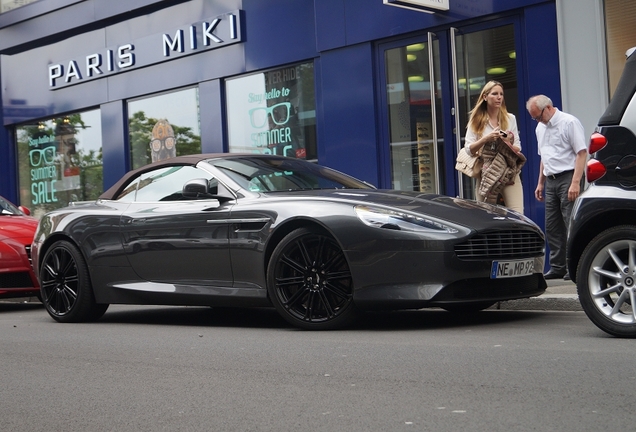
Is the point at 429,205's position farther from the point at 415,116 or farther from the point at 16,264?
the point at 415,116

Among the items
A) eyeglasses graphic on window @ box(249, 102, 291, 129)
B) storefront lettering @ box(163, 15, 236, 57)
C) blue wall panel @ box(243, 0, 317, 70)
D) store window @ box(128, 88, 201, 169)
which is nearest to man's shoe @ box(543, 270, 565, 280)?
blue wall panel @ box(243, 0, 317, 70)

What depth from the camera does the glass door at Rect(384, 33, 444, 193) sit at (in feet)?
43.5

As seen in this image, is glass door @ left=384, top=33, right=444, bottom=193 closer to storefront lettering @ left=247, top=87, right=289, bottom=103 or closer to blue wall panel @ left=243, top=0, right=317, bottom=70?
blue wall panel @ left=243, top=0, right=317, bottom=70

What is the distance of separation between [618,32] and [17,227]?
7133mm

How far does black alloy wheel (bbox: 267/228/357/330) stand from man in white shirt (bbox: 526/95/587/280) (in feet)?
10.5

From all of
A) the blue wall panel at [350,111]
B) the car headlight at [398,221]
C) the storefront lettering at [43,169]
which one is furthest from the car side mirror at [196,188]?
the storefront lettering at [43,169]

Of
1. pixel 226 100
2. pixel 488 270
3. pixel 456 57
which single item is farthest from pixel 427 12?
pixel 488 270

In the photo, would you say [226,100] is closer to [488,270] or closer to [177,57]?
[177,57]

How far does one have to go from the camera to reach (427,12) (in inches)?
513

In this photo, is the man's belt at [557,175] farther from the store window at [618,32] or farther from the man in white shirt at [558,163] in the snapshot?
the store window at [618,32]

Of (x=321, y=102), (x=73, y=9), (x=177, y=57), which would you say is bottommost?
(x=321, y=102)

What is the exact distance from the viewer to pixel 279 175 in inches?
328

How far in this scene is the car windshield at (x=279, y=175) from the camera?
321 inches

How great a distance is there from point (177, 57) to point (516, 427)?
14.0 m
